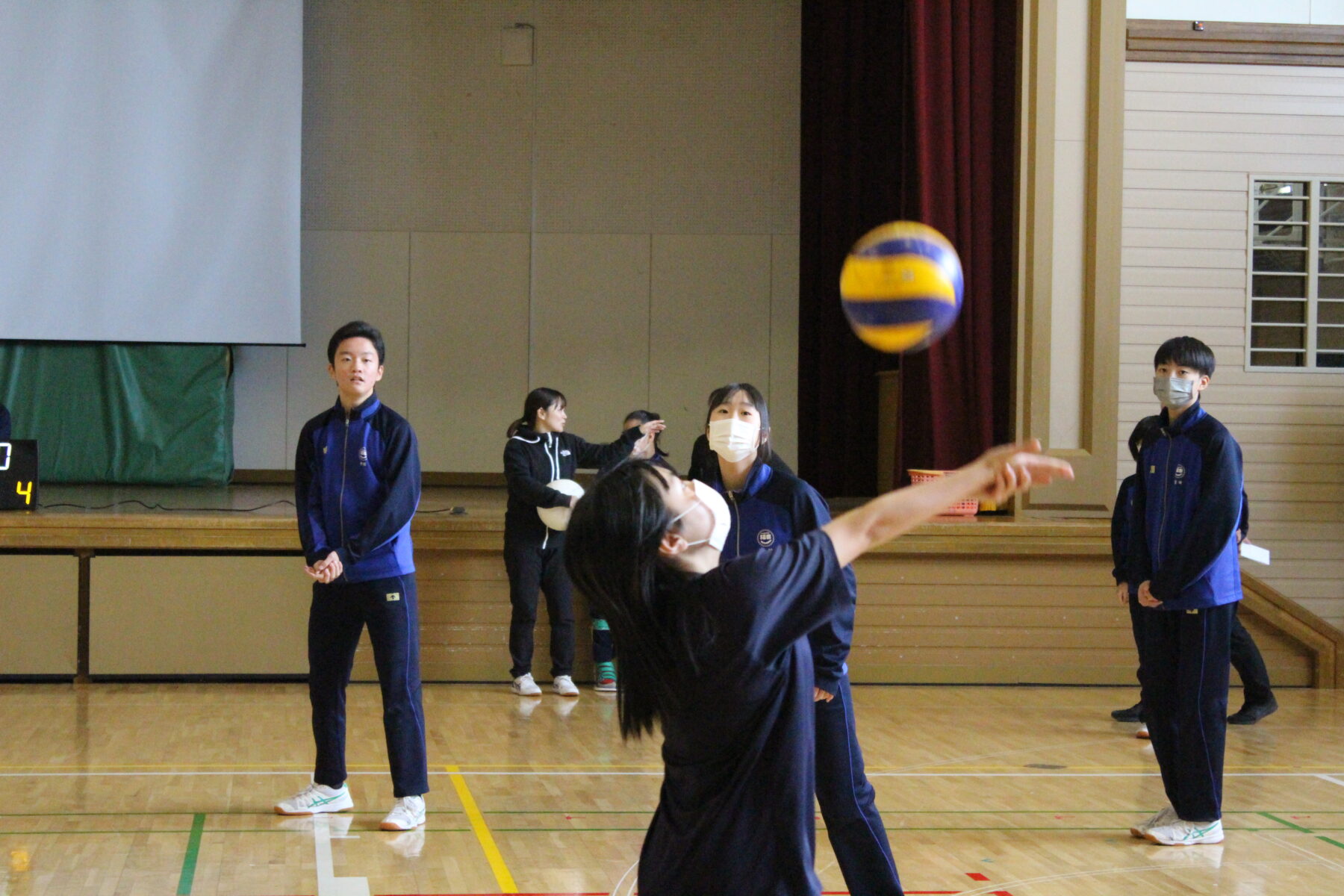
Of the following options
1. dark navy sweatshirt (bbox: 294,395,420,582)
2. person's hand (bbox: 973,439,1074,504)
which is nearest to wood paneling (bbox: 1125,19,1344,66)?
dark navy sweatshirt (bbox: 294,395,420,582)

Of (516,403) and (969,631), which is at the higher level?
(516,403)

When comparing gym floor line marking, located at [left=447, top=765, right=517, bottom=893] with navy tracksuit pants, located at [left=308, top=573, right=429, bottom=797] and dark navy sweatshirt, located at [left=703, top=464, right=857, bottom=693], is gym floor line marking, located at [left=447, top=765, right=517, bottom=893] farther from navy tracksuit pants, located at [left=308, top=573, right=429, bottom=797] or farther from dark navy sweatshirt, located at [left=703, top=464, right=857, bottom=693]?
Answer: dark navy sweatshirt, located at [left=703, top=464, right=857, bottom=693]

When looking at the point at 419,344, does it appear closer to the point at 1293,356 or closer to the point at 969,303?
the point at 969,303

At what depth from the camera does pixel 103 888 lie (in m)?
3.98

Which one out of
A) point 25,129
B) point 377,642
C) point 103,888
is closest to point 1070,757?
point 377,642

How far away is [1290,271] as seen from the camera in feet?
30.4

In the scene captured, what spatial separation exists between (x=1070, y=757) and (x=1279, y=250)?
4764mm

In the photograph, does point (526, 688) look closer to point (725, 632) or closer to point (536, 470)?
point (536, 470)

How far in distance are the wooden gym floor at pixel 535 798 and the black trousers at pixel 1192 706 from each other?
207mm

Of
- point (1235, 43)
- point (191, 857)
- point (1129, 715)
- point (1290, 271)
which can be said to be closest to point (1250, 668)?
point (1129, 715)

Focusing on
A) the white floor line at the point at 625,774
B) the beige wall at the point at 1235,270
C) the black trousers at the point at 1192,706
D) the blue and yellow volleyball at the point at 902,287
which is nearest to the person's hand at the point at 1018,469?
the blue and yellow volleyball at the point at 902,287

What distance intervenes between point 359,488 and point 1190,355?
2.95 m

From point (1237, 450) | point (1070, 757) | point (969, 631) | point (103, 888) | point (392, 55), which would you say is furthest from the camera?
point (392, 55)

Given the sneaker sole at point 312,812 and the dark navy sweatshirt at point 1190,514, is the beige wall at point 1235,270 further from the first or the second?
the sneaker sole at point 312,812
